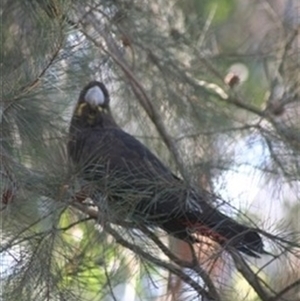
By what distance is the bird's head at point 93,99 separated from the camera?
8.82 feet

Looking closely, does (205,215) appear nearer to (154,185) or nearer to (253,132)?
(154,185)

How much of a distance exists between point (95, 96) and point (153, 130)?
29 centimetres

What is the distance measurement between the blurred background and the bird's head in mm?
33

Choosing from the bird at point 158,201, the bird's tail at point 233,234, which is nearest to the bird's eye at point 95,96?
the bird at point 158,201

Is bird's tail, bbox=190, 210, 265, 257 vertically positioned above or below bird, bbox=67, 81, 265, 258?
below

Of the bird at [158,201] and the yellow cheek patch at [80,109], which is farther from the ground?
the yellow cheek patch at [80,109]

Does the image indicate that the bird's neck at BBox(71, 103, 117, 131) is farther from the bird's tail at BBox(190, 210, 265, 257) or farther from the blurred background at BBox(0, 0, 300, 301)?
the bird's tail at BBox(190, 210, 265, 257)

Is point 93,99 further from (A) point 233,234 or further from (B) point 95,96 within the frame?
(A) point 233,234

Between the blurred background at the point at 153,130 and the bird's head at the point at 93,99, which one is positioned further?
the bird's head at the point at 93,99

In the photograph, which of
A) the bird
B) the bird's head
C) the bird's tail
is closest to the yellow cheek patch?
the bird's head

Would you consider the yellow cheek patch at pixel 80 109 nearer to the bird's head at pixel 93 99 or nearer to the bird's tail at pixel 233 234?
the bird's head at pixel 93 99

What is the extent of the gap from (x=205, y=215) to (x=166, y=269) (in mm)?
131

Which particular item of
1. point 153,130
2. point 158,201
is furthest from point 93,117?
point 158,201

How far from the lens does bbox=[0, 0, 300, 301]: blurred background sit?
2012 millimetres
